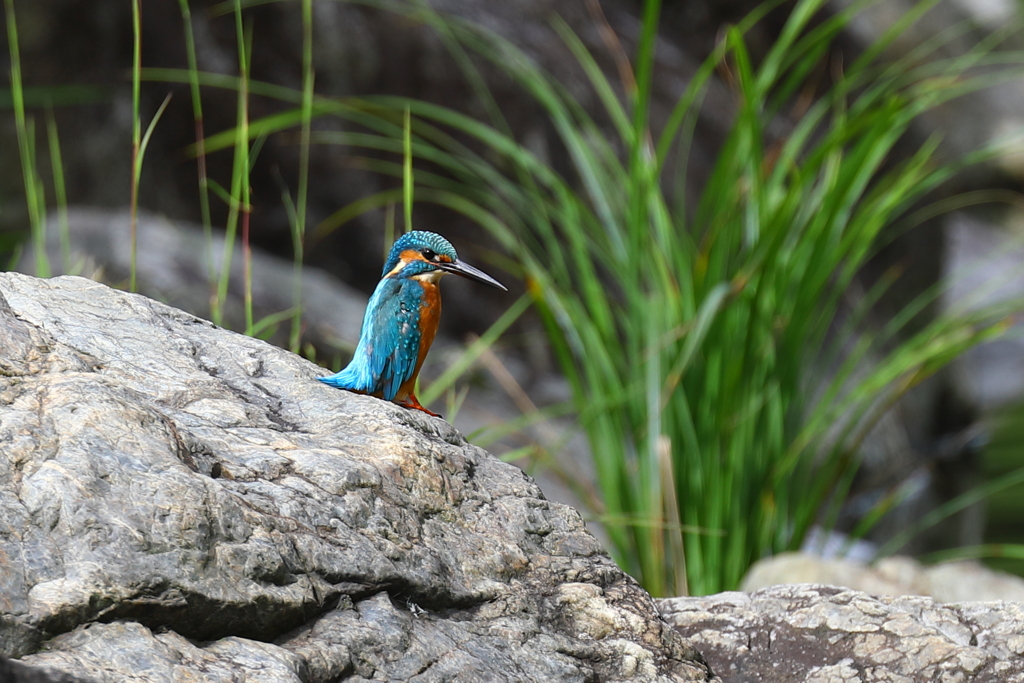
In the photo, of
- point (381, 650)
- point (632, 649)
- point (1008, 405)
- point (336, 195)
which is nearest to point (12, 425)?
point (381, 650)

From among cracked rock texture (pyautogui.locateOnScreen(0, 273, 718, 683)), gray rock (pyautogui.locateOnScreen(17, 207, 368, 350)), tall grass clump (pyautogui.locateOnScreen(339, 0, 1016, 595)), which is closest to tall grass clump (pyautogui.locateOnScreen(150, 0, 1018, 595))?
tall grass clump (pyautogui.locateOnScreen(339, 0, 1016, 595))

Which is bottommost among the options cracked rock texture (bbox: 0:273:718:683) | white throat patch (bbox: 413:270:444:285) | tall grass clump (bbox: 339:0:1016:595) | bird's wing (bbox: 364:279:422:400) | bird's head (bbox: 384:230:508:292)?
cracked rock texture (bbox: 0:273:718:683)

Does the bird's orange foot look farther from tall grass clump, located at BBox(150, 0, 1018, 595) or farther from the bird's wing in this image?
tall grass clump, located at BBox(150, 0, 1018, 595)

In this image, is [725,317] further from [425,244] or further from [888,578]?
[425,244]

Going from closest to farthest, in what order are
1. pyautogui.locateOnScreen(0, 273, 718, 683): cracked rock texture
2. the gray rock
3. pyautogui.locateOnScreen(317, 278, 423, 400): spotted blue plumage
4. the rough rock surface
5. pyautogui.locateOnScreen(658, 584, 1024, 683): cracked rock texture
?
pyautogui.locateOnScreen(0, 273, 718, 683): cracked rock texture, pyautogui.locateOnScreen(658, 584, 1024, 683): cracked rock texture, pyautogui.locateOnScreen(317, 278, 423, 400): spotted blue plumage, the rough rock surface, the gray rock

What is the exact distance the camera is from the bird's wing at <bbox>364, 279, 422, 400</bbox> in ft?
4.42

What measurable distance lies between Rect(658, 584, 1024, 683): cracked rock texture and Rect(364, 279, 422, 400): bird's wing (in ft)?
1.68

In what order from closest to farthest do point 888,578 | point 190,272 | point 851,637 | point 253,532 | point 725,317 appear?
point 253,532 → point 851,637 → point 725,317 → point 888,578 → point 190,272

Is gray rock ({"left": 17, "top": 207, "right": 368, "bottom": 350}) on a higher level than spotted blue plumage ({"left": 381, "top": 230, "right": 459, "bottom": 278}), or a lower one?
higher

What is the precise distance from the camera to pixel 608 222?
2.47 metres

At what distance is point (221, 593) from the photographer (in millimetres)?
921

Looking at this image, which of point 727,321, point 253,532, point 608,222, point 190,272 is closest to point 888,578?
point 727,321

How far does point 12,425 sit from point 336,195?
336 centimetres

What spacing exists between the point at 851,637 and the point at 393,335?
73 cm
